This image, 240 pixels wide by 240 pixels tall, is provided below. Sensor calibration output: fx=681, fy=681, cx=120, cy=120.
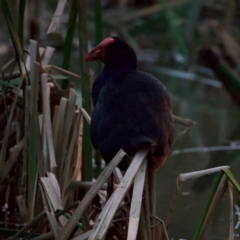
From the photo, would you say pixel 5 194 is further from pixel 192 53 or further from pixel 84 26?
pixel 192 53

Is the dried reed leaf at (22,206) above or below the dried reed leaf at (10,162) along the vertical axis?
below

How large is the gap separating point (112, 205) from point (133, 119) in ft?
1.18

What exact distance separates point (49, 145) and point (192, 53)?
12.3 ft

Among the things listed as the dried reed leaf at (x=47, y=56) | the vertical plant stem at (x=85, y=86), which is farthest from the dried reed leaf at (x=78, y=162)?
the dried reed leaf at (x=47, y=56)

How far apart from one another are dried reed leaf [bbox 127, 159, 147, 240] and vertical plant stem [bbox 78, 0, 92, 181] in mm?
556

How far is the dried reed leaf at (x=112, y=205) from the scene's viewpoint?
1.54 metres

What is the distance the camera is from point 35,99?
7.03ft

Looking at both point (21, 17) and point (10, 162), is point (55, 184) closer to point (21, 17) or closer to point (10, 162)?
point (10, 162)

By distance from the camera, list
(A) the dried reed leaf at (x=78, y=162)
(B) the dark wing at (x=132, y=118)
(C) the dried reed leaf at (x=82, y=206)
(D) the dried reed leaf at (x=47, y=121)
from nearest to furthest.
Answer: (C) the dried reed leaf at (x=82, y=206) < (B) the dark wing at (x=132, y=118) < (D) the dried reed leaf at (x=47, y=121) < (A) the dried reed leaf at (x=78, y=162)

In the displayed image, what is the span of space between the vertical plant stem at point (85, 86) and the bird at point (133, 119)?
0.14 metres

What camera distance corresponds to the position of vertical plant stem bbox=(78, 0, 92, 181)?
2.22 meters

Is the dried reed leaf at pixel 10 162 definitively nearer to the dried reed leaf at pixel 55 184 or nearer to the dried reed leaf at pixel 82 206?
the dried reed leaf at pixel 55 184

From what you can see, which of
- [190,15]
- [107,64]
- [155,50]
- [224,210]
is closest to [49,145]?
[107,64]

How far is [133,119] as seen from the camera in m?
1.88
